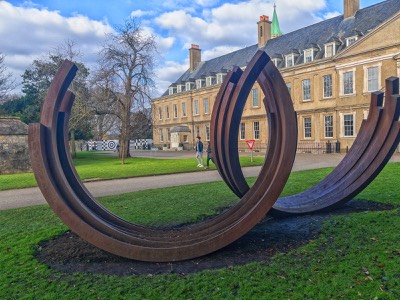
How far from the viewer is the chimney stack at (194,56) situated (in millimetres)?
58078

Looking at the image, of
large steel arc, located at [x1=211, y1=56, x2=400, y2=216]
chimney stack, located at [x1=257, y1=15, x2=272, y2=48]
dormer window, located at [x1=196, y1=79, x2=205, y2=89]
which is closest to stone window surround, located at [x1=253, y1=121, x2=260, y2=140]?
chimney stack, located at [x1=257, y1=15, x2=272, y2=48]

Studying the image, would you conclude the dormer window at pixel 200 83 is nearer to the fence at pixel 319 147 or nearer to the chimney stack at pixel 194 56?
the chimney stack at pixel 194 56

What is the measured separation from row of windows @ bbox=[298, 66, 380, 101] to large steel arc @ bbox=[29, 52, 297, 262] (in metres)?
29.3

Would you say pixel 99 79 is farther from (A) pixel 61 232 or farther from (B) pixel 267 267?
(B) pixel 267 267

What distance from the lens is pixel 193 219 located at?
7996 millimetres

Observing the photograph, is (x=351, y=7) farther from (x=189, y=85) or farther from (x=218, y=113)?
(x=218, y=113)

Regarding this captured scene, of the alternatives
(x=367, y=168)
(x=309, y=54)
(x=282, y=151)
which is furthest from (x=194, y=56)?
(x=282, y=151)

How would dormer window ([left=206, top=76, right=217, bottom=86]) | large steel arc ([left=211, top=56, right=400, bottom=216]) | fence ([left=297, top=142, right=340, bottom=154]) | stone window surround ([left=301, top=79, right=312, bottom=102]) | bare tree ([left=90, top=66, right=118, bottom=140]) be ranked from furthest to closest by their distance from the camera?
dormer window ([left=206, top=76, right=217, bottom=86]) < stone window surround ([left=301, top=79, right=312, bottom=102]) < fence ([left=297, top=142, right=340, bottom=154]) < bare tree ([left=90, top=66, right=118, bottom=140]) < large steel arc ([left=211, top=56, right=400, bottom=216])

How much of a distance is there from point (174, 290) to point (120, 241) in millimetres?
1224

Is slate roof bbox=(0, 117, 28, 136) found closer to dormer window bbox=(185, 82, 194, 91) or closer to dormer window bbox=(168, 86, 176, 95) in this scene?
dormer window bbox=(185, 82, 194, 91)

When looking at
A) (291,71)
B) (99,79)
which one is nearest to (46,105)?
(99,79)

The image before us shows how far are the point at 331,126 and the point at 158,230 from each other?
3213 centimetres

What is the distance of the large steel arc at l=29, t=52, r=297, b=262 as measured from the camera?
5090 mm

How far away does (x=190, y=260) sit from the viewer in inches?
213
